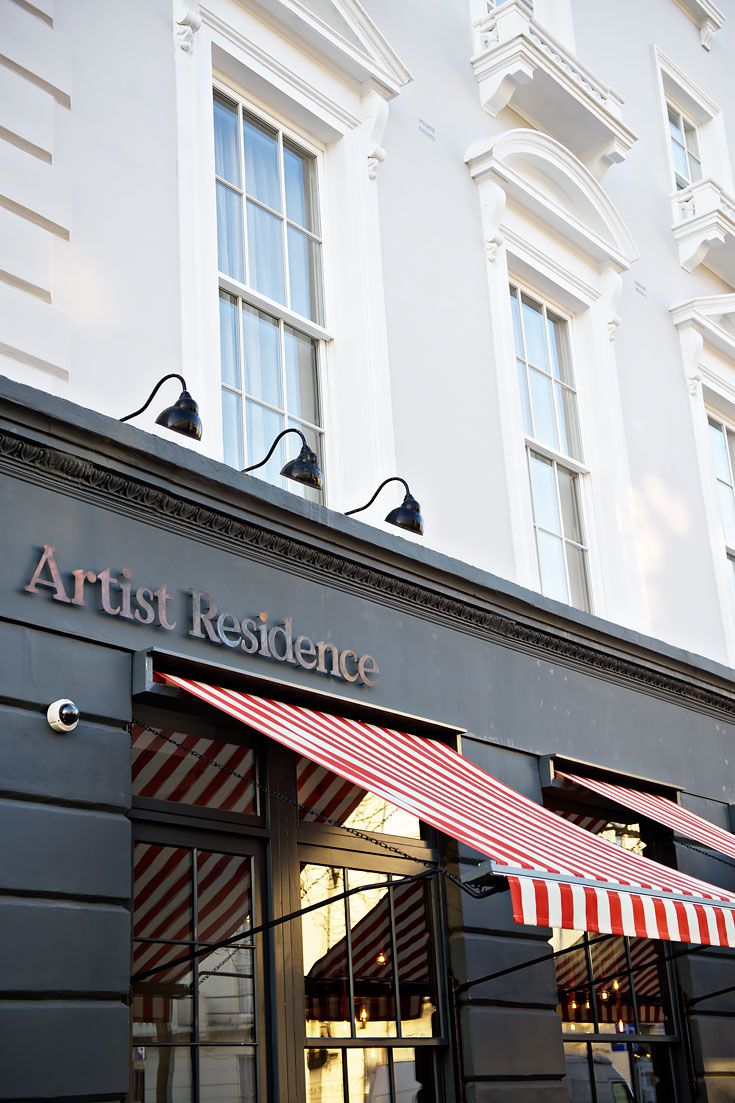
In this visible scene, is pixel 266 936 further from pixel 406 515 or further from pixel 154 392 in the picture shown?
pixel 154 392

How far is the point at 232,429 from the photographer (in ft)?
24.8

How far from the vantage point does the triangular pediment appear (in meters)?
8.40

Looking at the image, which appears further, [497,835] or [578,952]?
[578,952]

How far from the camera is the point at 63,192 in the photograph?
6.59 meters

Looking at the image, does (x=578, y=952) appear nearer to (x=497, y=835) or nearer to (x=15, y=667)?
(x=497, y=835)

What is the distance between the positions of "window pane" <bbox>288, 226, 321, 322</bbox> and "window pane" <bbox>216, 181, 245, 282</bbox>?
1.56 ft

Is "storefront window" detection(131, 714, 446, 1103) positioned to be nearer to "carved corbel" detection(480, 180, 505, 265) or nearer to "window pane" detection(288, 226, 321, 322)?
"window pane" detection(288, 226, 321, 322)

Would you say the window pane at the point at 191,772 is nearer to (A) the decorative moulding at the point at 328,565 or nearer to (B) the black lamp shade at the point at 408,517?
(A) the decorative moulding at the point at 328,565

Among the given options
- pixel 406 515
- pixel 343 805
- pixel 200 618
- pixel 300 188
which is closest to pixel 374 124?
pixel 300 188

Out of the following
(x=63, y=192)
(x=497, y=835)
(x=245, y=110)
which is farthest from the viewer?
(x=245, y=110)

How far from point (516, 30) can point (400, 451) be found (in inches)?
160

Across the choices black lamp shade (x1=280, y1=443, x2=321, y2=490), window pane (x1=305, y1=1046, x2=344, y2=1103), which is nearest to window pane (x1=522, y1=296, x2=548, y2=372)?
black lamp shade (x1=280, y1=443, x2=321, y2=490)

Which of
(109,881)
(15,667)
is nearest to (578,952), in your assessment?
(109,881)

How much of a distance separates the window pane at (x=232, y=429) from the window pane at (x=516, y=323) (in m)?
3.32
